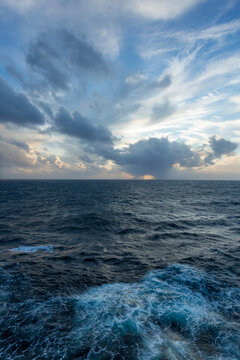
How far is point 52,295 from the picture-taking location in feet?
31.7

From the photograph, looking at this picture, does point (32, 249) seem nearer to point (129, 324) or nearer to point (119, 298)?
point (119, 298)

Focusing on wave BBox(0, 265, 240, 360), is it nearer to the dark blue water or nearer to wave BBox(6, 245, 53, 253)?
the dark blue water

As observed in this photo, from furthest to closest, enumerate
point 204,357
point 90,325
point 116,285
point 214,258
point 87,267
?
point 214,258
point 87,267
point 116,285
point 90,325
point 204,357

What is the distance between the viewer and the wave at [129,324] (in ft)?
21.0

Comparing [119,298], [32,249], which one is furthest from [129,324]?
[32,249]

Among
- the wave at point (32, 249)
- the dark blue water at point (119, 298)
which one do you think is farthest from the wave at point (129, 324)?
the wave at point (32, 249)

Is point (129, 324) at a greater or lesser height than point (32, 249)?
greater

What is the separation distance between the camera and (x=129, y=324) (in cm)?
769

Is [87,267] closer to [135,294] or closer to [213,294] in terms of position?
[135,294]

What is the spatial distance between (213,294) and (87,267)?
27.5 ft

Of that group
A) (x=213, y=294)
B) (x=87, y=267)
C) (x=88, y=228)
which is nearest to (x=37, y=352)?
(x=87, y=267)

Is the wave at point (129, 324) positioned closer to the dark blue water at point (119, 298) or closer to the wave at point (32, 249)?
the dark blue water at point (119, 298)

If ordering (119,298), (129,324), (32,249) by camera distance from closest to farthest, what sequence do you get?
(129,324), (119,298), (32,249)

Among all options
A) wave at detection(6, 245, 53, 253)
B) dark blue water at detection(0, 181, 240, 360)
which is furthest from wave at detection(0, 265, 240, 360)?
wave at detection(6, 245, 53, 253)
